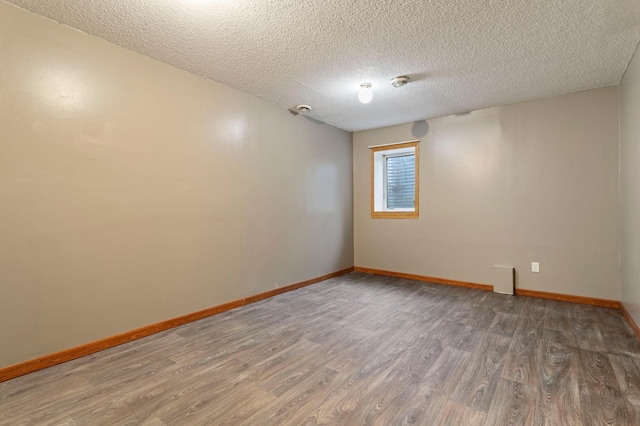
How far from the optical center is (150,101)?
8.75ft

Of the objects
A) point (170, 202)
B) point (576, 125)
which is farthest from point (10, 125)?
point (576, 125)

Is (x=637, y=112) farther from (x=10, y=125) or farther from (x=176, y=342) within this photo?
(x=10, y=125)

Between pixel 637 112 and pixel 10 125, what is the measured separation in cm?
467

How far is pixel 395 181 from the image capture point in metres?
5.08

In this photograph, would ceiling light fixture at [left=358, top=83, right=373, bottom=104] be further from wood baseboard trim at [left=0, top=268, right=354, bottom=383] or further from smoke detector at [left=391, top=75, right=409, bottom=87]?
wood baseboard trim at [left=0, top=268, right=354, bottom=383]

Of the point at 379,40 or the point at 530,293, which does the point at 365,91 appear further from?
the point at 530,293

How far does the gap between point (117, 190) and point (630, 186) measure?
14.7ft

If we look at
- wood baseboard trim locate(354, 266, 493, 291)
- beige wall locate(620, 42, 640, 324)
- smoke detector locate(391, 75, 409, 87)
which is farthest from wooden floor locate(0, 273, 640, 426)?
smoke detector locate(391, 75, 409, 87)

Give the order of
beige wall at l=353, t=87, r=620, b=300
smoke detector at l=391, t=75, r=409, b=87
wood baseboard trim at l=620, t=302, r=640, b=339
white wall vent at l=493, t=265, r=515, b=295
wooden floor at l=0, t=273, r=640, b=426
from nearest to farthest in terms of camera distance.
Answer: wooden floor at l=0, t=273, r=640, b=426
wood baseboard trim at l=620, t=302, r=640, b=339
smoke detector at l=391, t=75, r=409, b=87
beige wall at l=353, t=87, r=620, b=300
white wall vent at l=493, t=265, r=515, b=295

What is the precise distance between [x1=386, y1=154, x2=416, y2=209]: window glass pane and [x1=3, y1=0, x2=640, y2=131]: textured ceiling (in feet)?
5.10

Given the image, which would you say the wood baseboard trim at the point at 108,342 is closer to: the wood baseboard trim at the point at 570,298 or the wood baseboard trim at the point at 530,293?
the wood baseboard trim at the point at 530,293

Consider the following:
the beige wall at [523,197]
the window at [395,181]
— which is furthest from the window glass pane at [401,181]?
the beige wall at [523,197]

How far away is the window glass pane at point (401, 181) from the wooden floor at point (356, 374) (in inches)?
88.2

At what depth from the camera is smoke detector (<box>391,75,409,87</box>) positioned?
118 inches
